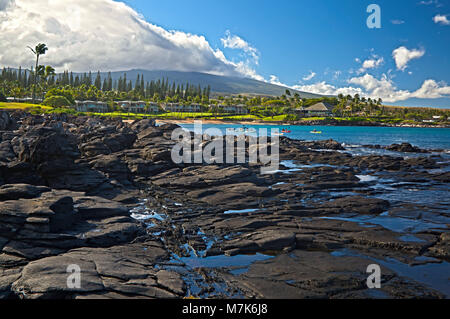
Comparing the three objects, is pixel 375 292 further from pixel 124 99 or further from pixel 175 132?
pixel 124 99

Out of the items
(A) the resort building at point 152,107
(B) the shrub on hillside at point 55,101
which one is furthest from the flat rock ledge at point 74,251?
(A) the resort building at point 152,107

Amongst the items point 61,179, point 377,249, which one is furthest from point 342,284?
point 61,179

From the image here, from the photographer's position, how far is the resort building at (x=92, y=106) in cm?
15098

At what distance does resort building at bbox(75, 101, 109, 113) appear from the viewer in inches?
5944

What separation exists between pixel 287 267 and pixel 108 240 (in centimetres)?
911

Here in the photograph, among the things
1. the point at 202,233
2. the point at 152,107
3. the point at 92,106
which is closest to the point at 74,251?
the point at 202,233

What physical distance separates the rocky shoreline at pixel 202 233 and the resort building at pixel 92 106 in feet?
414

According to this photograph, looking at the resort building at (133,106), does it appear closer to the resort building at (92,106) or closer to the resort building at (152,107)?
the resort building at (152,107)

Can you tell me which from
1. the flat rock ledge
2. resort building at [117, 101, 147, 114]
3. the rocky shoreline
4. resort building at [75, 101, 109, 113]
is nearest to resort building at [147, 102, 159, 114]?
resort building at [117, 101, 147, 114]

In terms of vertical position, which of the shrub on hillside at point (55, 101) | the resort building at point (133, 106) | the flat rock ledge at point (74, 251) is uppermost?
the resort building at point (133, 106)

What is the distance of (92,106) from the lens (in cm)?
15462

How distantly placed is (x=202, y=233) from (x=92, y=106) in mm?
149634

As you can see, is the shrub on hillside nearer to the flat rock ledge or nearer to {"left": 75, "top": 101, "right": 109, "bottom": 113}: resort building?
{"left": 75, "top": 101, "right": 109, "bottom": 113}: resort building
